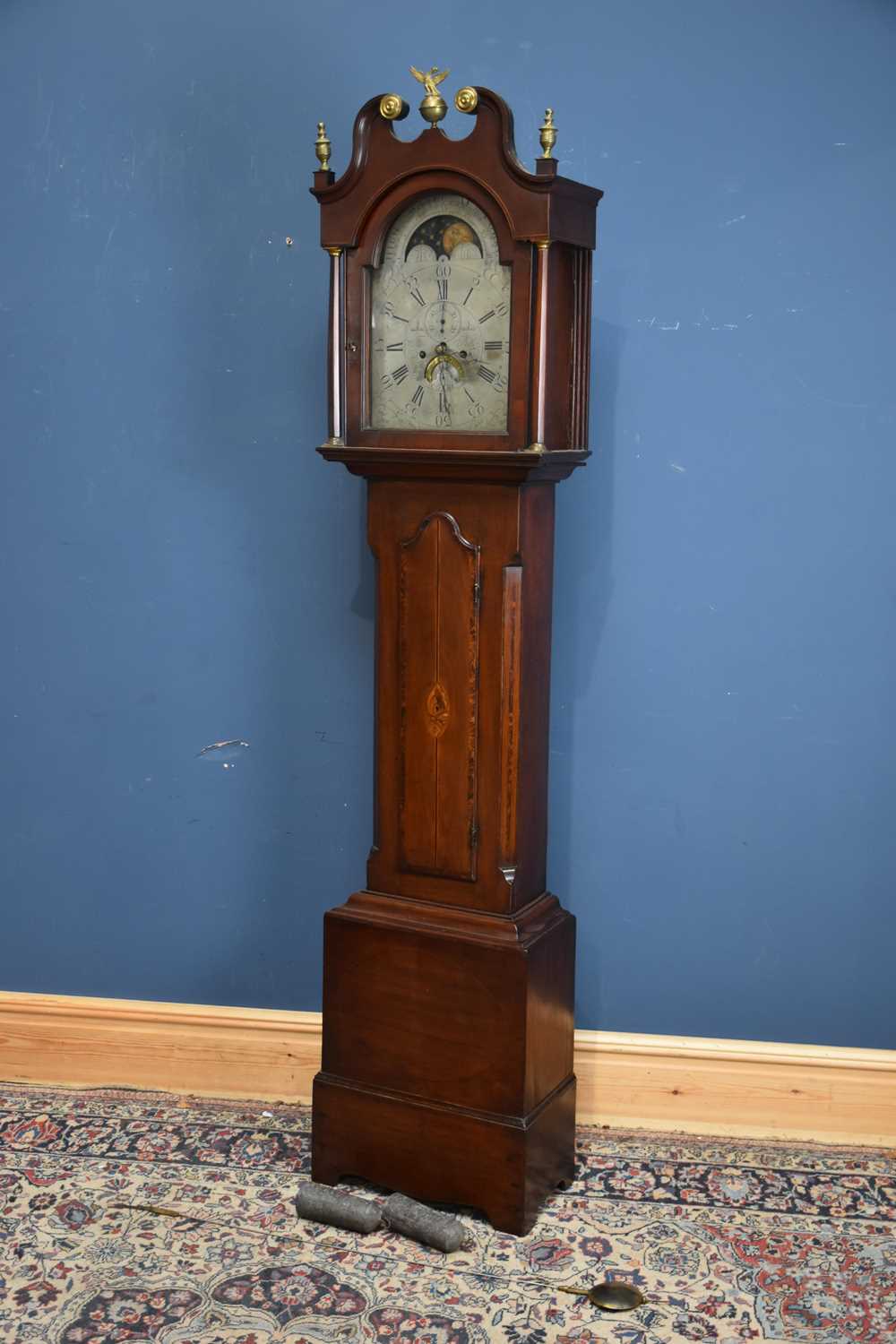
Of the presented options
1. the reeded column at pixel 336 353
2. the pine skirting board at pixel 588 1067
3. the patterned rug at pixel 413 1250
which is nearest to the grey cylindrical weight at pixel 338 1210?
the patterned rug at pixel 413 1250

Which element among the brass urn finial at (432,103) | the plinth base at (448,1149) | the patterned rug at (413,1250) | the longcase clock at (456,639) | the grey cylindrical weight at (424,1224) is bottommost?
the patterned rug at (413,1250)

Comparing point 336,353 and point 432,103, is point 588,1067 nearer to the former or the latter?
point 336,353

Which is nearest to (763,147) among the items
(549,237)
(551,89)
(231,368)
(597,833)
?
(551,89)

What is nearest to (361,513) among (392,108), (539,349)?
(539,349)

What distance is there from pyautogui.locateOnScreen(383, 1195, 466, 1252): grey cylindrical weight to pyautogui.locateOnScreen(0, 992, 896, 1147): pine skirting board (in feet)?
1.82

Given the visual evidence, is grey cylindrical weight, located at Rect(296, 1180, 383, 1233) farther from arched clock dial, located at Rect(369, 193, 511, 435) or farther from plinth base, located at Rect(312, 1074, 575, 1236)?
Result: arched clock dial, located at Rect(369, 193, 511, 435)

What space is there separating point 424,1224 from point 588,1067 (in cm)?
62

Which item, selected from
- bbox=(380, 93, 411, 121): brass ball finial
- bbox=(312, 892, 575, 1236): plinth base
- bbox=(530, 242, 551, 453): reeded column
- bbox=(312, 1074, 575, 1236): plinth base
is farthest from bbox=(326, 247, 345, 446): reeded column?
bbox=(312, 1074, 575, 1236): plinth base

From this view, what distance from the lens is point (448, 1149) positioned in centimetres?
271

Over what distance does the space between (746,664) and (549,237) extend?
103 centimetres

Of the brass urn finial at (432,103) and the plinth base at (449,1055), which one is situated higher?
the brass urn finial at (432,103)

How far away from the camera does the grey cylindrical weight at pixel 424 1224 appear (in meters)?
2.60

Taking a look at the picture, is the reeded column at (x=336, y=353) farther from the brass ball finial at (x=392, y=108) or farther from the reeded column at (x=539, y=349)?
the reeded column at (x=539, y=349)

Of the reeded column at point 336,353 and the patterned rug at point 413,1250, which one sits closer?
the patterned rug at point 413,1250
